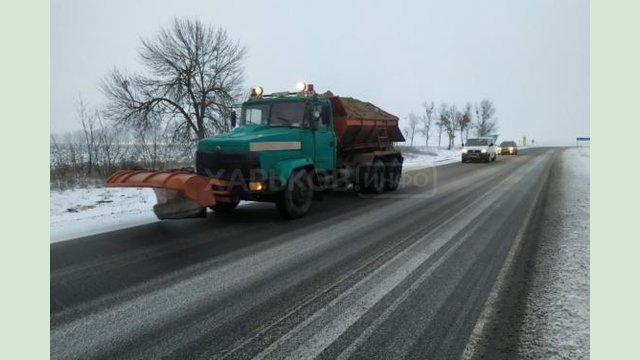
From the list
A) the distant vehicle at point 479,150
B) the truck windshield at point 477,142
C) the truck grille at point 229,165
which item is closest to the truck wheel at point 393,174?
the truck grille at point 229,165

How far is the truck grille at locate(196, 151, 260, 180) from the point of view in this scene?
24.5 feet

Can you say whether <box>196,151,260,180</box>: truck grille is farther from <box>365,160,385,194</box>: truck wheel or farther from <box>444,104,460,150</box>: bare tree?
<box>444,104,460,150</box>: bare tree

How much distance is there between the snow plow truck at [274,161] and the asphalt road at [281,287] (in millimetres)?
564

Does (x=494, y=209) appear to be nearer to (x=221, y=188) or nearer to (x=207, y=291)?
(x=221, y=188)

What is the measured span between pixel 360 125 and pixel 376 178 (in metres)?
1.90

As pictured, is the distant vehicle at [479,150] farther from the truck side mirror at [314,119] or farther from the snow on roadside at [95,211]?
the snow on roadside at [95,211]

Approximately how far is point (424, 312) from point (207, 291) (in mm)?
2307

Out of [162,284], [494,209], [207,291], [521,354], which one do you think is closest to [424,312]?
[521,354]

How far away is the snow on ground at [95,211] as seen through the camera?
292 inches

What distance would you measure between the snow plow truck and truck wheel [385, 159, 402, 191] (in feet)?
5.04

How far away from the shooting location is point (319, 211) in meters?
9.27

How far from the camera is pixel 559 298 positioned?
13.4 ft

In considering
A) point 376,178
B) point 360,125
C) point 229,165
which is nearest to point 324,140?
point 360,125

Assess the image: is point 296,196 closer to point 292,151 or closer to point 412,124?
point 292,151
